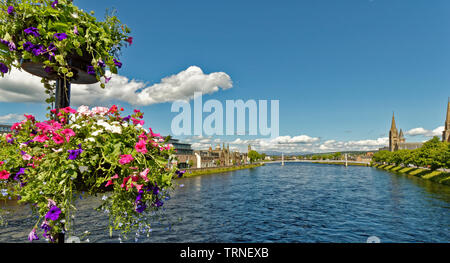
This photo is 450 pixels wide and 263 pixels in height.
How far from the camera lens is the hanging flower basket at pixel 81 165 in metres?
3.20

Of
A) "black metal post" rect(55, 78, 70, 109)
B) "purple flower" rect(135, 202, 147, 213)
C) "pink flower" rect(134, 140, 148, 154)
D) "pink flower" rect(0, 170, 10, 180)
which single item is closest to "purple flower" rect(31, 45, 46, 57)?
"black metal post" rect(55, 78, 70, 109)

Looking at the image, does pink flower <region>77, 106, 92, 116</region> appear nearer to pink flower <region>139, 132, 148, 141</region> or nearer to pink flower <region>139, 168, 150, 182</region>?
pink flower <region>139, 132, 148, 141</region>

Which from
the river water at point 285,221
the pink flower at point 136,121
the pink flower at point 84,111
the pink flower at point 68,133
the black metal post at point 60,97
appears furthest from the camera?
the river water at point 285,221

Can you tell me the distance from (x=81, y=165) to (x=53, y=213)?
0.64 meters

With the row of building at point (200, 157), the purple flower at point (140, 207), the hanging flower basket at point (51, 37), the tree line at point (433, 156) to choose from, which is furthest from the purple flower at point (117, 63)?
the row of building at point (200, 157)

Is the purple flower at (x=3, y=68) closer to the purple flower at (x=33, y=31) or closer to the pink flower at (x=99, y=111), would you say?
the purple flower at (x=33, y=31)

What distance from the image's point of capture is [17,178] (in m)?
3.52

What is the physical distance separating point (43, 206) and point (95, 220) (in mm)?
27960

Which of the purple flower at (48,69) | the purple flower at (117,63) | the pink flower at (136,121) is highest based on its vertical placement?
the purple flower at (117,63)

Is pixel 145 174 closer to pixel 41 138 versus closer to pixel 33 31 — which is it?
pixel 41 138

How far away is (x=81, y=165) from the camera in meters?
3.23

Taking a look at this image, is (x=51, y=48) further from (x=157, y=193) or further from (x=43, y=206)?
(x=157, y=193)

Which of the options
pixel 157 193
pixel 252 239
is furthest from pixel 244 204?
pixel 157 193

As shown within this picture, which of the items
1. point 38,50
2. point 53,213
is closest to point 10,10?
point 38,50
